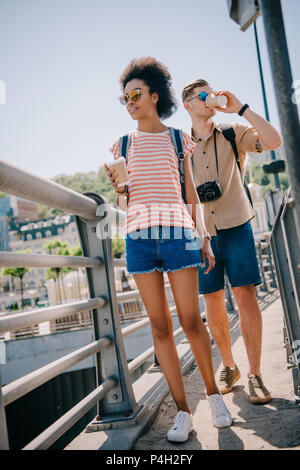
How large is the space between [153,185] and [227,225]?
883 mm

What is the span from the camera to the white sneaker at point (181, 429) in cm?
202

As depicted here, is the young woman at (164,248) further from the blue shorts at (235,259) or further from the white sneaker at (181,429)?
the blue shorts at (235,259)

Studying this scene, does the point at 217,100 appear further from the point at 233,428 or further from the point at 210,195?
the point at 233,428

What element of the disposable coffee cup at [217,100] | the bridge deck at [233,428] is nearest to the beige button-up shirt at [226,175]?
the disposable coffee cup at [217,100]

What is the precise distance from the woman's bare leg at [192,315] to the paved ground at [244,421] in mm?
241

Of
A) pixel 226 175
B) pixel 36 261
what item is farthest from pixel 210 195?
pixel 36 261

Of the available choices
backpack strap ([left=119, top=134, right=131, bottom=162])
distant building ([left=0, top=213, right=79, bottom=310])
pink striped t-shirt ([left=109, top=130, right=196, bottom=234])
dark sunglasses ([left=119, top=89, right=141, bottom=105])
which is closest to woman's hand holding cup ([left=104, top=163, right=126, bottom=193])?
pink striped t-shirt ([left=109, top=130, right=196, bottom=234])

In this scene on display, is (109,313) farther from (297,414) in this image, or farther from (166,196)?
(297,414)

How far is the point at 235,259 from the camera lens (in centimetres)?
287

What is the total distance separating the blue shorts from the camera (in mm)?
2830
